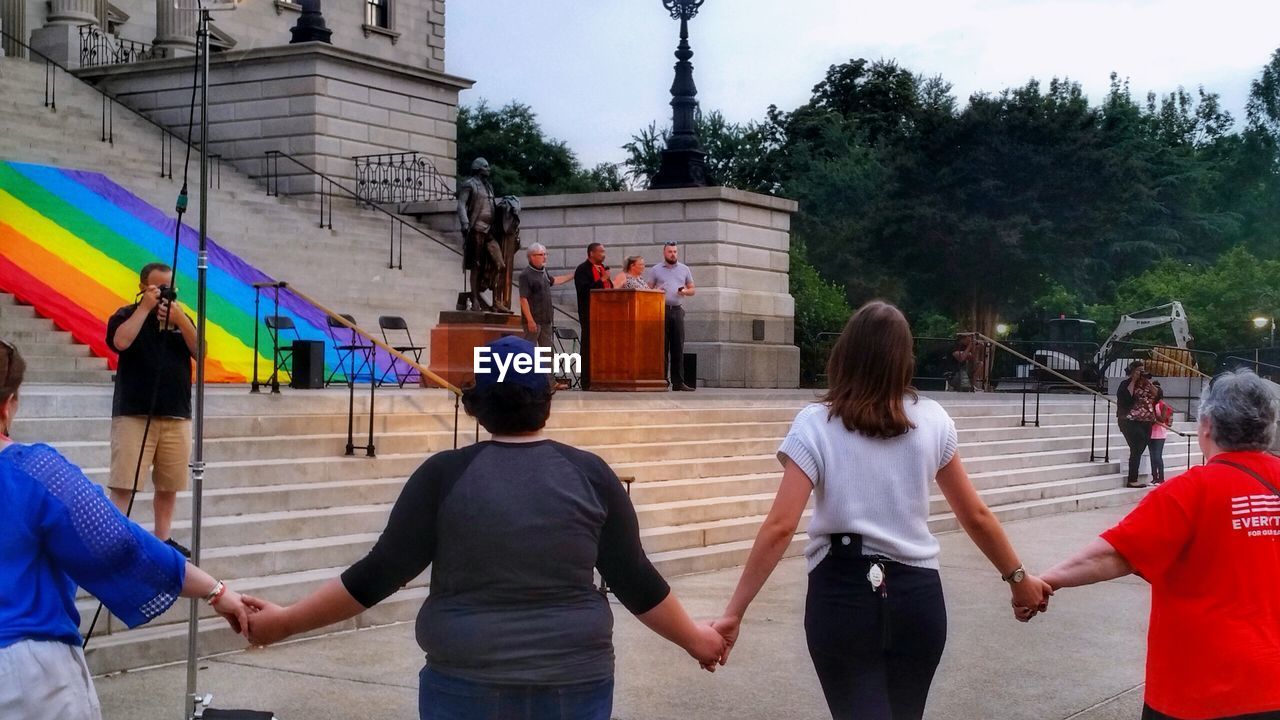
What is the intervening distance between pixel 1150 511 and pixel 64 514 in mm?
2936

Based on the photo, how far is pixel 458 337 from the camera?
59.6 ft

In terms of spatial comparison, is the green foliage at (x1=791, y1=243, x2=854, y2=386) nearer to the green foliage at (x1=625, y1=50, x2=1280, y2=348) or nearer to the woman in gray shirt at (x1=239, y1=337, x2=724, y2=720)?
the green foliage at (x1=625, y1=50, x2=1280, y2=348)

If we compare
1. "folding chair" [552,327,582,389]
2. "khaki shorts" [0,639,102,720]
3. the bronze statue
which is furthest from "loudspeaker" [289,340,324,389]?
"khaki shorts" [0,639,102,720]

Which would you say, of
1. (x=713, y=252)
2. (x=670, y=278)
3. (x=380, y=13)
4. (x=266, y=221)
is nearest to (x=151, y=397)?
(x=670, y=278)

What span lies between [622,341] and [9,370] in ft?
51.5

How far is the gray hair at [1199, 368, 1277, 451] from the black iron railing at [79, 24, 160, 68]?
3562cm

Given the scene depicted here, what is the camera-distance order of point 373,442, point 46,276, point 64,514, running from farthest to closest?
1. point 46,276
2. point 373,442
3. point 64,514

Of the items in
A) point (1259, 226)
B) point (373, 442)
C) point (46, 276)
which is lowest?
point (373, 442)

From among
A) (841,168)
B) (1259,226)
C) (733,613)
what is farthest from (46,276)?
(1259,226)

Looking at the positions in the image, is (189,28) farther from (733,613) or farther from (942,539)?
(733,613)

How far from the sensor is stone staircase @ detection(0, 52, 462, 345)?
23.1m

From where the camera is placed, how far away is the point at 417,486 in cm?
357

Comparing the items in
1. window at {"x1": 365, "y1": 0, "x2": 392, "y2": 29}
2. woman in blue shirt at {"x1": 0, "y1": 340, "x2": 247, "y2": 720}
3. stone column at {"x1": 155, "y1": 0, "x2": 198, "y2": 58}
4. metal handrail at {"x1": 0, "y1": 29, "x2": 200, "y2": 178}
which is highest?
window at {"x1": 365, "y1": 0, "x2": 392, "y2": 29}

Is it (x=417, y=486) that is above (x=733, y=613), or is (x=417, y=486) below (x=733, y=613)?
above
